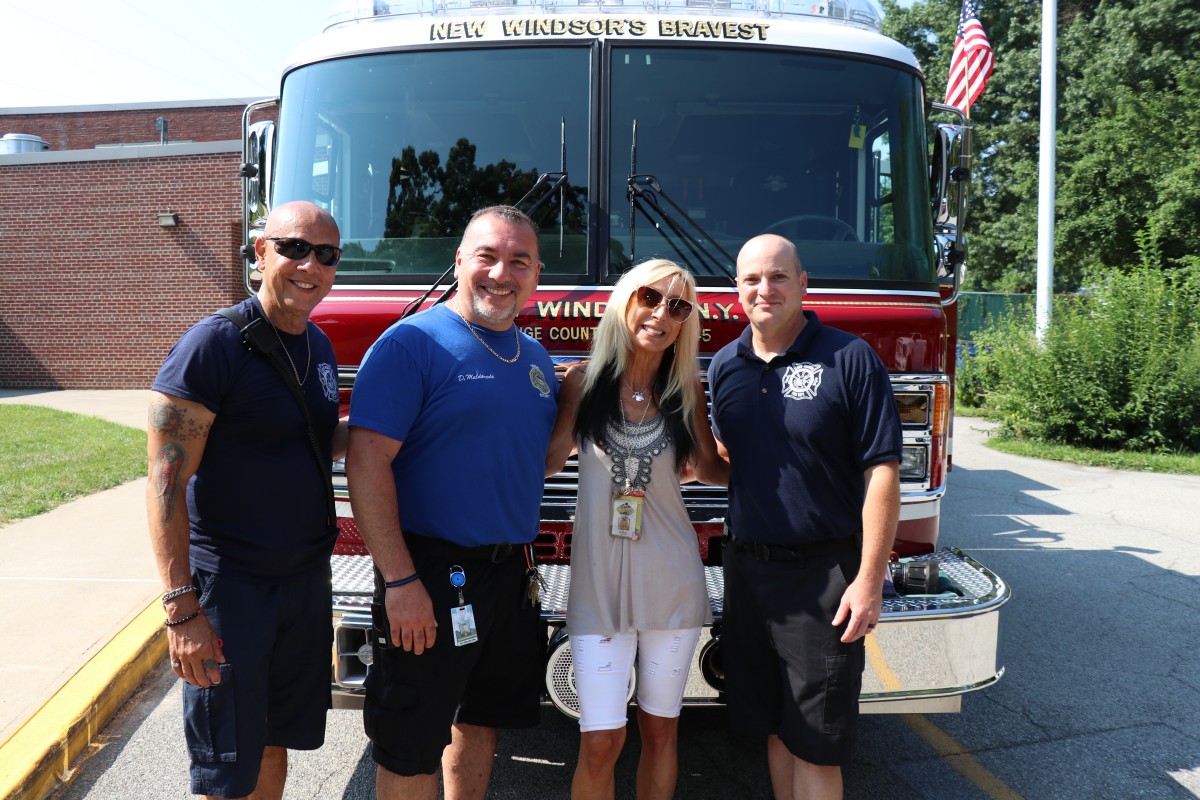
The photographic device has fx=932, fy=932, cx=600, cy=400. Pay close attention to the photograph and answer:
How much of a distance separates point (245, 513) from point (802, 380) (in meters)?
1.48

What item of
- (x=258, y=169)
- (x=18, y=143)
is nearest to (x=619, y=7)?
(x=258, y=169)

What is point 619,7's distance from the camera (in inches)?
146

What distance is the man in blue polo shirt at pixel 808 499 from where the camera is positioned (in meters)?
2.45

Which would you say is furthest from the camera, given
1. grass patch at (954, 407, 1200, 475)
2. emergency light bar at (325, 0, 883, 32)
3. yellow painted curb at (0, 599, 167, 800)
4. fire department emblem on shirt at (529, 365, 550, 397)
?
grass patch at (954, 407, 1200, 475)

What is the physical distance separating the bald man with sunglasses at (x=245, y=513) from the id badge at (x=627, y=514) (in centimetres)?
78

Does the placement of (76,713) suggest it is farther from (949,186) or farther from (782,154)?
(949,186)

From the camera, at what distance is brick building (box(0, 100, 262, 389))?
17594 mm

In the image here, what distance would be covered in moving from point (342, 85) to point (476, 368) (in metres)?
1.84

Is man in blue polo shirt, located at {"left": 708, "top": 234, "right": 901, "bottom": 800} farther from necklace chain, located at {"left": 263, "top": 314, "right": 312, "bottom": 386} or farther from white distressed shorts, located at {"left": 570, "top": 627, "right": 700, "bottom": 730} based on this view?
necklace chain, located at {"left": 263, "top": 314, "right": 312, "bottom": 386}

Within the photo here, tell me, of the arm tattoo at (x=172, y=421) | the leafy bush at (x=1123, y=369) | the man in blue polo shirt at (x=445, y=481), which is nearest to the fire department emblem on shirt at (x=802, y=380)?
the man in blue polo shirt at (x=445, y=481)

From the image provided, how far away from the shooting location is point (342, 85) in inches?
144

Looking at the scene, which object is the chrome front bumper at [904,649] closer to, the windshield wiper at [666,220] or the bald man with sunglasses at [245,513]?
the bald man with sunglasses at [245,513]

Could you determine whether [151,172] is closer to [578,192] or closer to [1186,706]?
[578,192]

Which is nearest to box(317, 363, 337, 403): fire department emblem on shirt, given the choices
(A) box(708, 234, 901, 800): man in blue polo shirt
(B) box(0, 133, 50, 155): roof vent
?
(A) box(708, 234, 901, 800): man in blue polo shirt
